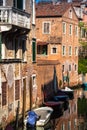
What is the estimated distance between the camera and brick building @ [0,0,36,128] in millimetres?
16781

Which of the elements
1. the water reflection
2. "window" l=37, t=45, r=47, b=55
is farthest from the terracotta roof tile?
the water reflection

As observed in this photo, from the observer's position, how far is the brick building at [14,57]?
55.1 feet

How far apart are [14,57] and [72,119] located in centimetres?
480

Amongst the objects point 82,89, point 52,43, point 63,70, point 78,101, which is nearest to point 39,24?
point 52,43

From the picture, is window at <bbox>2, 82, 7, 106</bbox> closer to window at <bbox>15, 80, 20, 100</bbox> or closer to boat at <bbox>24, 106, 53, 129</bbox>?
boat at <bbox>24, 106, 53, 129</bbox>

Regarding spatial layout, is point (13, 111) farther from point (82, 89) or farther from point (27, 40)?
point (82, 89)

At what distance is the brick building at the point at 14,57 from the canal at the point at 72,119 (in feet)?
4.77

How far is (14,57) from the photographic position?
19328 millimetres

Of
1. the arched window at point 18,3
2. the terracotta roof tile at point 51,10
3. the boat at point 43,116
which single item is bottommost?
the boat at point 43,116

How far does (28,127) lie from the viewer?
1712 cm

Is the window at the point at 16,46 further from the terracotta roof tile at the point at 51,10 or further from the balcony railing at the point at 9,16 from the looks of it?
the terracotta roof tile at the point at 51,10

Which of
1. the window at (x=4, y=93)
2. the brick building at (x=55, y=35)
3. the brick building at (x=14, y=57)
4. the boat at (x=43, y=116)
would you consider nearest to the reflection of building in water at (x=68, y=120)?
the boat at (x=43, y=116)

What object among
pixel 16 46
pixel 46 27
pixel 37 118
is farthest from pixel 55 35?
pixel 37 118

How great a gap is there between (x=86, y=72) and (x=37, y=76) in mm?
17837
